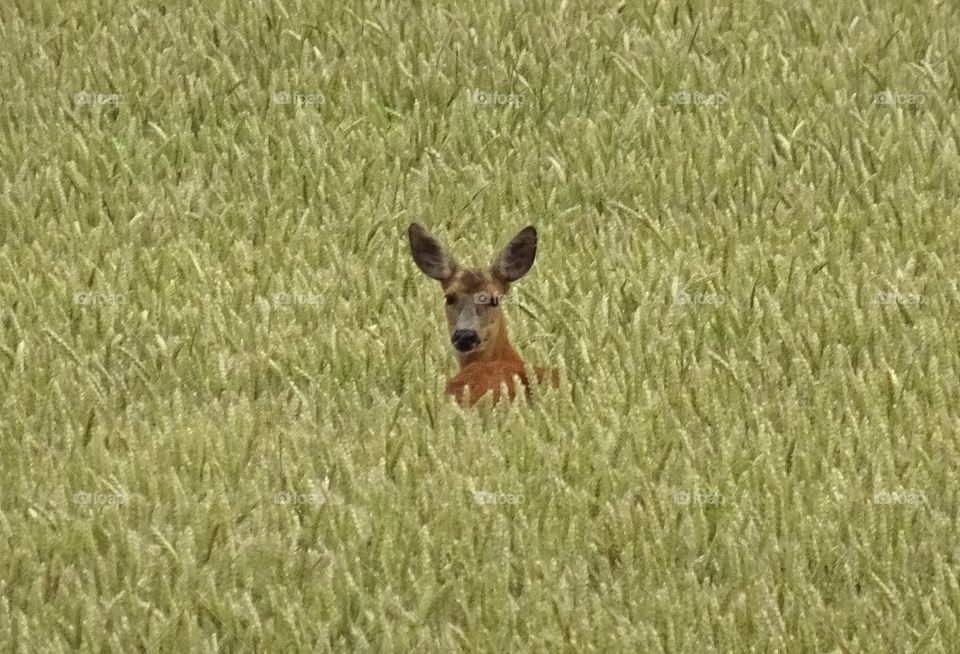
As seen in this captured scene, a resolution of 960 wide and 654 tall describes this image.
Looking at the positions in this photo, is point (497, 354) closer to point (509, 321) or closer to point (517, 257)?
point (517, 257)

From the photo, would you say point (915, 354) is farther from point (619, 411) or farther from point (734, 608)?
point (734, 608)

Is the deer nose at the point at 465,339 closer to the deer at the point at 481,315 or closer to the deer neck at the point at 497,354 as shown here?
the deer at the point at 481,315

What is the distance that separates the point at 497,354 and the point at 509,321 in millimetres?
554

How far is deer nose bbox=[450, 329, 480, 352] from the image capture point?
7.25 metres

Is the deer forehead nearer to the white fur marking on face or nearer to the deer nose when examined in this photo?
the white fur marking on face

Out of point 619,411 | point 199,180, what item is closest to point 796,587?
point 619,411

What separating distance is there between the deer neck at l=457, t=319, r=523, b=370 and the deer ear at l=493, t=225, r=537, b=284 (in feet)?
0.58

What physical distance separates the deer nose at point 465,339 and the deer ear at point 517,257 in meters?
0.42

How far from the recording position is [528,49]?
11828 mm

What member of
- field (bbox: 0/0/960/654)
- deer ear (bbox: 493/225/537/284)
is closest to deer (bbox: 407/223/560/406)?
deer ear (bbox: 493/225/537/284)

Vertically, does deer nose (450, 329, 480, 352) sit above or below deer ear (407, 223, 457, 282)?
below

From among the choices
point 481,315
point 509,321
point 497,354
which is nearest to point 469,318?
point 481,315

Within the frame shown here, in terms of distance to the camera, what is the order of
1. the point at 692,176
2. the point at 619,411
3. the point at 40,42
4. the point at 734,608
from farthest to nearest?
1. the point at 40,42
2. the point at 692,176
3. the point at 619,411
4. the point at 734,608

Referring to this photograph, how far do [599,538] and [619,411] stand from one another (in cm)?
85
